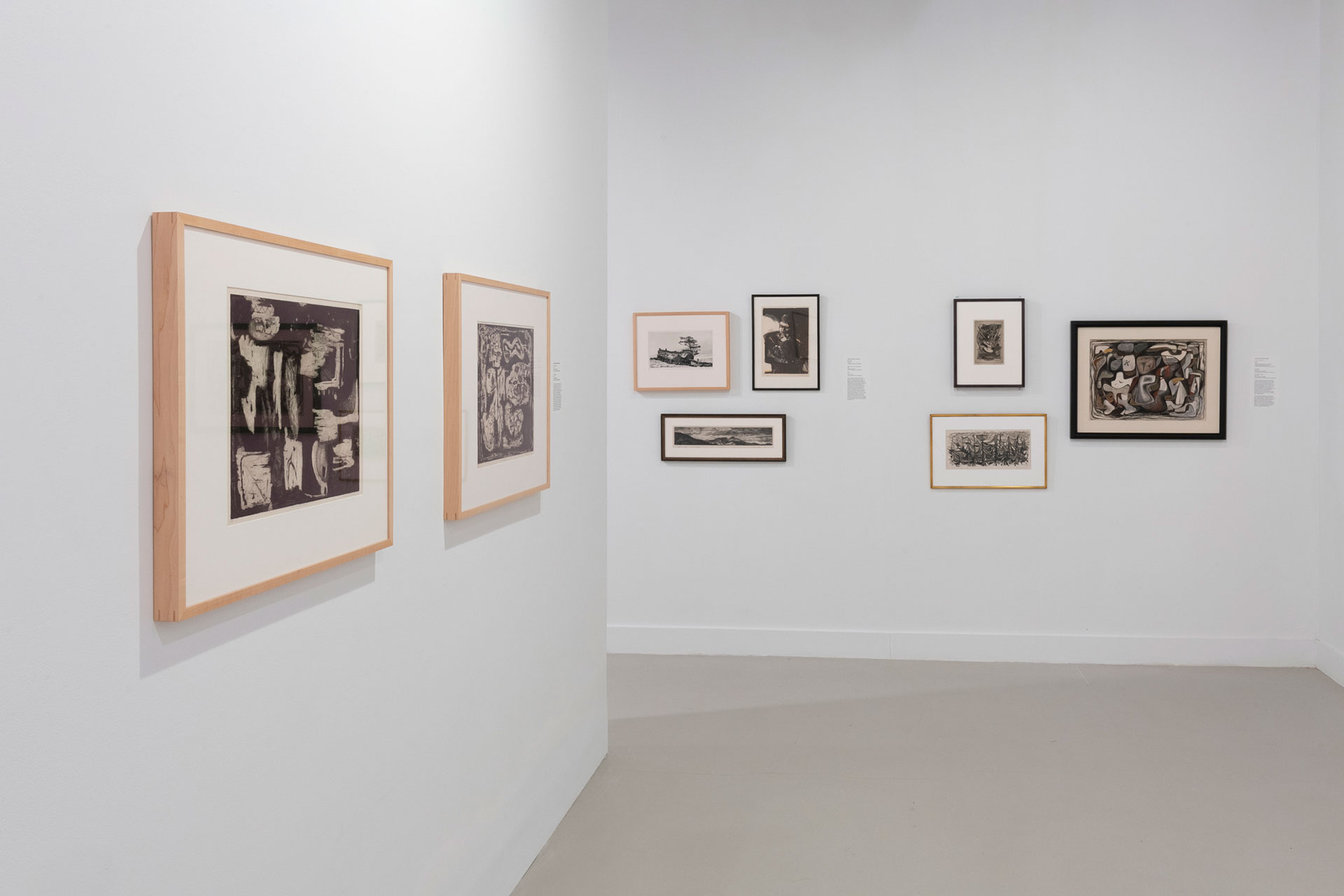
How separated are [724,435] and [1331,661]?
3485 mm

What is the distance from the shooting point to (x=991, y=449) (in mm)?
5477

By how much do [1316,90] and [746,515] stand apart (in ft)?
12.8

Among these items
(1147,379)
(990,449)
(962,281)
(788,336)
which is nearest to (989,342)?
(962,281)

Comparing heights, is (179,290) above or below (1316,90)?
below

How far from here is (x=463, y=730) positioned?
2598 mm

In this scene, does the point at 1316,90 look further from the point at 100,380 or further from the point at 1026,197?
the point at 100,380

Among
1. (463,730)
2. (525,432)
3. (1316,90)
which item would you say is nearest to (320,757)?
(463,730)

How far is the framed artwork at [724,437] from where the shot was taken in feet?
18.4

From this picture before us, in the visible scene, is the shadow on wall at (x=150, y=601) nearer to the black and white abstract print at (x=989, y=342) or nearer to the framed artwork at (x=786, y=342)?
the framed artwork at (x=786, y=342)

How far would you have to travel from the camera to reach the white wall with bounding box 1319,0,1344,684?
16.6 feet

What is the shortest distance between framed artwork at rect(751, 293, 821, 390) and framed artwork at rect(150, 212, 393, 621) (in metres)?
3.62

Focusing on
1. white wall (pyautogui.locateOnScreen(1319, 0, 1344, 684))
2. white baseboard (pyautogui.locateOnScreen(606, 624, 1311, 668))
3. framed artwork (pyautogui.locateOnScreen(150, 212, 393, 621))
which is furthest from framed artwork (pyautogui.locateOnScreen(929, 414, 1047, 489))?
framed artwork (pyautogui.locateOnScreen(150, 212, 393, 621))

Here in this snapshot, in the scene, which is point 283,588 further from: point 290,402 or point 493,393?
Result: point 493,393

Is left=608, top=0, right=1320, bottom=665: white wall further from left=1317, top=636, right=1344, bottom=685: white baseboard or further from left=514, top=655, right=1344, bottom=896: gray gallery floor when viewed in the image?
left=514, top=655, right=1344, bottom=896: gray gallery floor
